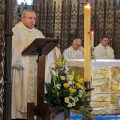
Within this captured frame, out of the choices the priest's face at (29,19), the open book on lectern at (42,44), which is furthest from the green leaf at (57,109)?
the priest's face at (29,19)

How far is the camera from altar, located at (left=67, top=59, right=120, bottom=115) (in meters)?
6.55

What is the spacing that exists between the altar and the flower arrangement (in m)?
2.51

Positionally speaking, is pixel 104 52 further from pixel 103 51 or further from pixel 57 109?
pixel 57 109

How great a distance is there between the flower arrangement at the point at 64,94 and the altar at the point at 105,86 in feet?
8.22

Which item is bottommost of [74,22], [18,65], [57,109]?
[57,109]

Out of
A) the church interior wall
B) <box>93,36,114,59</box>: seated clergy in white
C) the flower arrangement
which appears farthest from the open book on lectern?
the church interior wall

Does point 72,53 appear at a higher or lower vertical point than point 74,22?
lower

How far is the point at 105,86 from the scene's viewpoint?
6633mm

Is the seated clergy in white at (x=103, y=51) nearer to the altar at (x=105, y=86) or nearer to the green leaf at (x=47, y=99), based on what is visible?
the altar at (x=105, y=86)

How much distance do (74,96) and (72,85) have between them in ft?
0.41

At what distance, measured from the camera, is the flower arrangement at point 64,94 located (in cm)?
387

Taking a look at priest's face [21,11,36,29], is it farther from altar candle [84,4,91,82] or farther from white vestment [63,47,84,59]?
white vestment [63,47,84,59]

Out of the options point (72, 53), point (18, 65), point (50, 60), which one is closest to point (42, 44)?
point (18, 65)

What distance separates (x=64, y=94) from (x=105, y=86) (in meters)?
2.85
